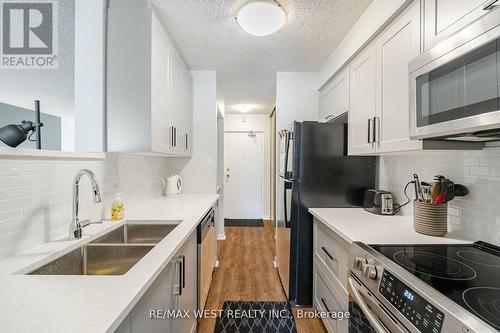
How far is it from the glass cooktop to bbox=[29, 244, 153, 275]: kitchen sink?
1.19 meters

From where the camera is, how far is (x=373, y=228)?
4.65 feet

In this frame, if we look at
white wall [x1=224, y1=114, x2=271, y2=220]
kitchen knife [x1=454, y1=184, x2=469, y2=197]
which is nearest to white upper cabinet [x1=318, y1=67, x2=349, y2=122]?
kitchen knife [x1=454, y1=184, x2=469, y2=197]

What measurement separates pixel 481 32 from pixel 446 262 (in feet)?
2.75

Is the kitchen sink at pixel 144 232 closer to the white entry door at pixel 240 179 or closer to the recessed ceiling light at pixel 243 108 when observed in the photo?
the recessed ceiling light at pixel 243 108

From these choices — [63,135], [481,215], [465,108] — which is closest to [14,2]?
[63,135]

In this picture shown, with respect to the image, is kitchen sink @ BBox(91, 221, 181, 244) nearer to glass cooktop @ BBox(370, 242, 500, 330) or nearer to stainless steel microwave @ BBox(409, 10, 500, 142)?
glass cooktop @ BBox(370, 242, 500, 330)

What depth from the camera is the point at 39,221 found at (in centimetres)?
111

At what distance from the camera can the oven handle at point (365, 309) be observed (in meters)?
0.87

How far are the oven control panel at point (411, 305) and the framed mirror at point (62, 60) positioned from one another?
5.92 ft

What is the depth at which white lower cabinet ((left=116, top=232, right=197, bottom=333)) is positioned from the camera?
0.79 meters

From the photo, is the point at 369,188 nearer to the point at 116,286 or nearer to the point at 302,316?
the point at 302,316

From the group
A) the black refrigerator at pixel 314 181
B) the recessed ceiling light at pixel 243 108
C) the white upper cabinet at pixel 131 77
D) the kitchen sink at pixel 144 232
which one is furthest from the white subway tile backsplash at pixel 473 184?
the recessed ceiling light at pixel 243 108

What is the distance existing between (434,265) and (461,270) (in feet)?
0.27

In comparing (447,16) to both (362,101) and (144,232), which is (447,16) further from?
(144,232)
